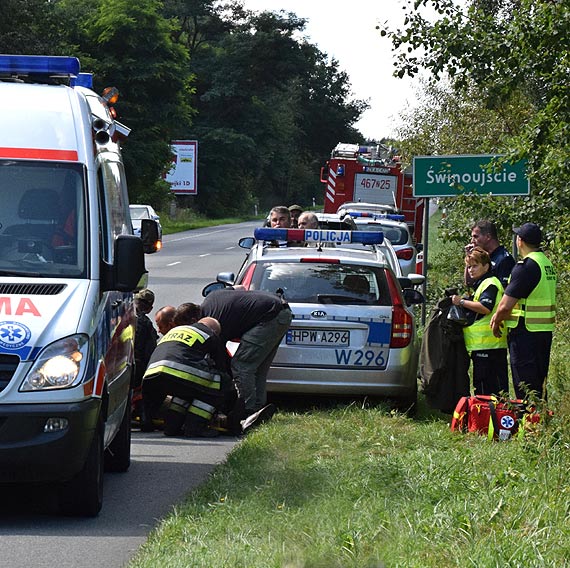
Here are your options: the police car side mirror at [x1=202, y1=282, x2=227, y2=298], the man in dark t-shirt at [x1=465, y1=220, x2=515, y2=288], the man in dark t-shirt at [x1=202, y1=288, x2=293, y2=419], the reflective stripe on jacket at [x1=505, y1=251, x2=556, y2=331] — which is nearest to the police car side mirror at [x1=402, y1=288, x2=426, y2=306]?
the man in dark t-shirt at [x1=465, y1=220, x2=515, y2=288]

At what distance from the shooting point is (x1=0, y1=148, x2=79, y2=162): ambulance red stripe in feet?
25.3

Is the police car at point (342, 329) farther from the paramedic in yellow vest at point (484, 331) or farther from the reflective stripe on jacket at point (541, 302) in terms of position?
the reflective stripe on jacket at point (541, 302)

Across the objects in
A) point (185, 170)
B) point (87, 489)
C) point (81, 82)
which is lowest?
point (87, 489)

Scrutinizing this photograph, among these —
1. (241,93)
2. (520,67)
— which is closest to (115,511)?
(520,67)

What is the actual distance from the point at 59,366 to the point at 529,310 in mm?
4609

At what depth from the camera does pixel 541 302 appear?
1020 centimetres

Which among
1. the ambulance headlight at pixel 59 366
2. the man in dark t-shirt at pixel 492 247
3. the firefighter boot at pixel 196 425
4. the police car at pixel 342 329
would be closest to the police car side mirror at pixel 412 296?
the police car at pixel 342 329

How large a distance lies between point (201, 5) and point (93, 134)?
83.4 meters

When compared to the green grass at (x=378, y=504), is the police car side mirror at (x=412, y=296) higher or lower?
higher

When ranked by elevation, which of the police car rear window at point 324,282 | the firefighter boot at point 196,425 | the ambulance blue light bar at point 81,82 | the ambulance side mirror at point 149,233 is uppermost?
the ambulance blue light bar at point 81,82

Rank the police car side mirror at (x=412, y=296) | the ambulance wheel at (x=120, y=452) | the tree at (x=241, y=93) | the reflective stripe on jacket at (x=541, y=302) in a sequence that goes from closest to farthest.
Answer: the ambulance wheel at (x=120, y=452), the reflective stripe on jacket at (x=541, y=302), the police car side mirror at (x=412, y=296), the tree at (x=241, y=93)

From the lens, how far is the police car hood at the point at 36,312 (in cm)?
676

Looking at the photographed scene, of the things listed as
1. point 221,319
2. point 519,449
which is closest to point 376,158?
point 221,319

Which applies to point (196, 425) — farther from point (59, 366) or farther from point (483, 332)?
point (59, 366)
